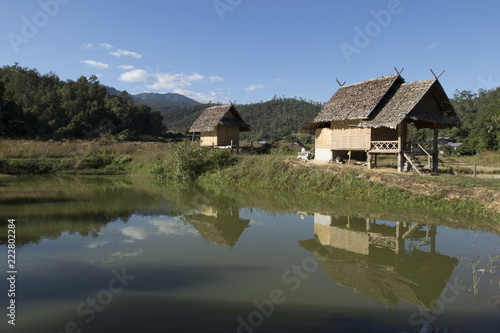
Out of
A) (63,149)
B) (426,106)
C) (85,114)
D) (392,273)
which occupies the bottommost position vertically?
(392,273)

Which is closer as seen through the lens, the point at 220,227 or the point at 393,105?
the point at 220,227

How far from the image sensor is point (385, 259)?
6.39 meters

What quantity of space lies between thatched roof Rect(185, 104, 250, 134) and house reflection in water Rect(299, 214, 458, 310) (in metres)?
14.3

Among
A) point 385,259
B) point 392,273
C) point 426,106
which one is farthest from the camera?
point 426,106

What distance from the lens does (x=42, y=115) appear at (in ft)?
117

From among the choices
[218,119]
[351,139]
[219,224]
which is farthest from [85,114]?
[219,224]

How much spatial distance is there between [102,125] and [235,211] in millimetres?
33342

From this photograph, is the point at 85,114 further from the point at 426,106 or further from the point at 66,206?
the point at 426,106

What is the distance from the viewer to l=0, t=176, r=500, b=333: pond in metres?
4.19

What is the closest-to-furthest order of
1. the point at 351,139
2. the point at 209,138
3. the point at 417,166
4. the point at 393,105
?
the point at 417,166, the point at 393,105, the point at 351,139, the point at 209,138

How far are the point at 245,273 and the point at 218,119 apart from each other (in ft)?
57.4

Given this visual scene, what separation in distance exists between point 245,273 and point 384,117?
11.3m

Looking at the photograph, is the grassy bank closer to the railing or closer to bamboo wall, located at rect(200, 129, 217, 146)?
bamboo wall, located at rect(200, 129, 217, 146)

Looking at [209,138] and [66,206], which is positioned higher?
[209,138]
